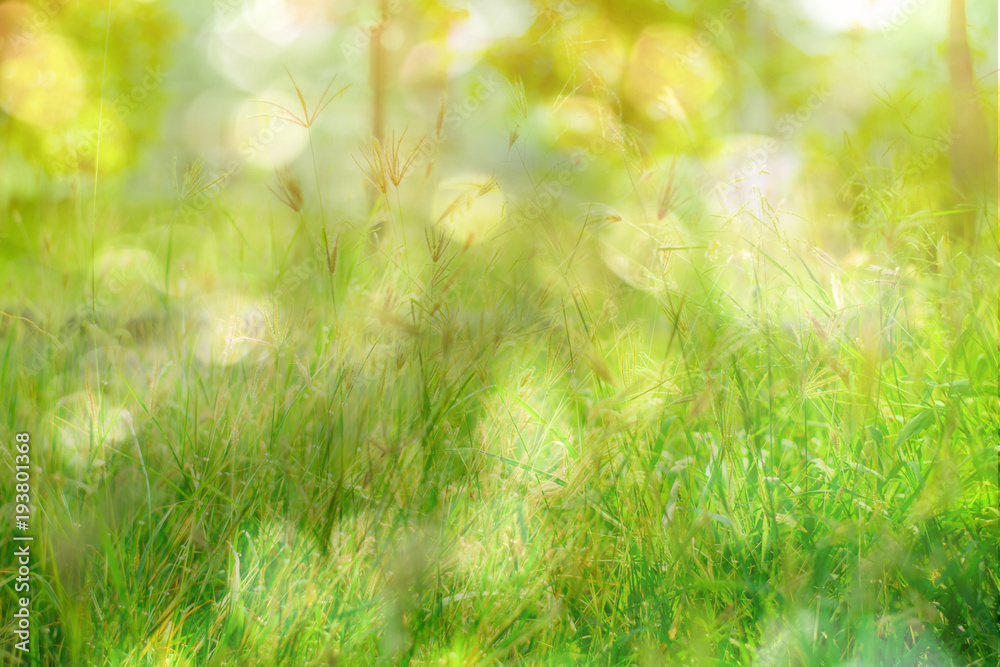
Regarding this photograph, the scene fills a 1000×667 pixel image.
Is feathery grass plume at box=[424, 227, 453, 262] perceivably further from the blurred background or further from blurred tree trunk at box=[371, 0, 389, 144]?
blurred tree trunk at box=[371, 0, 389, 144]

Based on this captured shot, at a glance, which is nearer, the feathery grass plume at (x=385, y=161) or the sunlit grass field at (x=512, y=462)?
the sunlit grass field at (x=512, y=462)

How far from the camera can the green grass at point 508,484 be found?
30.2 inches

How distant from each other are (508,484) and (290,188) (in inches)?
22.2

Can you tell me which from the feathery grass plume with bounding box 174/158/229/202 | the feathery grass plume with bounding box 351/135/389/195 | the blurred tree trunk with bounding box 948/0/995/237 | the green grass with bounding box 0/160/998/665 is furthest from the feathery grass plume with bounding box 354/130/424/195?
the blurred tree trunk with bounding box 948/0/995/237

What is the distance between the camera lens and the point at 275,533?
34.7 inches

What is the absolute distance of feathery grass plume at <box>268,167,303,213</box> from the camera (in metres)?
0.99

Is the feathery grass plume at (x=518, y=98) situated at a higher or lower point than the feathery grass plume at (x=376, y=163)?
higher

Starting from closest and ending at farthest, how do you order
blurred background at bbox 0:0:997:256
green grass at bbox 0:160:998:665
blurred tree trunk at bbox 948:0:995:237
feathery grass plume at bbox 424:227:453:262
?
green grass at bbox 0:160:998:665
feathery grass plume at bbox 424:227:453:262
blurred background at bbox 0:0:997:256
blurred tree trunk at bbox 948:0:995:237

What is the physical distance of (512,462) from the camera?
3.05 feet

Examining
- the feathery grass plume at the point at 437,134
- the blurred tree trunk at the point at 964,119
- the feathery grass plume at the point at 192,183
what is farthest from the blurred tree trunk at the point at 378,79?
the feathery grass plume at the point at 437,134

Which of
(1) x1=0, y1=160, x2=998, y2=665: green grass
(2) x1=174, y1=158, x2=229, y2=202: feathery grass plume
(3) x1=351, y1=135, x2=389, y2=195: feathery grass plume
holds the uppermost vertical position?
(3) x1=351, y1=135, x2=389, y2=195: feathery grass plume

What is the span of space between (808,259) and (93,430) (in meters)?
1.27

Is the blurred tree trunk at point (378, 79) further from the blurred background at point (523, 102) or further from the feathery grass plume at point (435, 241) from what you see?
the feathery grass plume at point (435, 241)

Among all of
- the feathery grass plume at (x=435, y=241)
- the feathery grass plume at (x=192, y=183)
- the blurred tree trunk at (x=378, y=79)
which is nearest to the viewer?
the feathery grass plume at (x=435, y=241)
